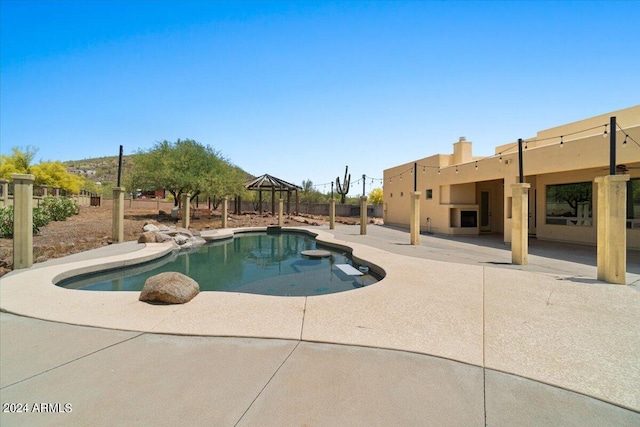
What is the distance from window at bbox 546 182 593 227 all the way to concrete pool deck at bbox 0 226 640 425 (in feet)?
28.1

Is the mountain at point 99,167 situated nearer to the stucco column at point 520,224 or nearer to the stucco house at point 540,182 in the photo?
the stucco house at point 540,182

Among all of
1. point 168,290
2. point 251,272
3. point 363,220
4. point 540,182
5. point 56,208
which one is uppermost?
point 540,182

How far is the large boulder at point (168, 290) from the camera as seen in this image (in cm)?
516

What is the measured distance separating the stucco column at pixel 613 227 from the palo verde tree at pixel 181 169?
72.5ft

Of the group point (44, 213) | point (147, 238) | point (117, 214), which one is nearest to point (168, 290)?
point (147, 238)

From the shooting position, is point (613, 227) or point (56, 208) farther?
point (56, 208)

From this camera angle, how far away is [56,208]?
18.3 meters

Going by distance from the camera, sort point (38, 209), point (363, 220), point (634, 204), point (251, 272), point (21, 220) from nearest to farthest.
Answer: point (21, 220)
point (251, 272)
point (634, 204)
point (38, 209)
point (363, 220)

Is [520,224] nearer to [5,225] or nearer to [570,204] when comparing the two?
[570,204]

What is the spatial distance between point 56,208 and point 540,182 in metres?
25.5

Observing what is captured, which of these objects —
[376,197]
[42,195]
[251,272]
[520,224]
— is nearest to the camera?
[520,224]

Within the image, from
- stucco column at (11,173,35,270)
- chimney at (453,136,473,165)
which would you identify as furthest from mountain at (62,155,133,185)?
chimney at (453,136,473,165)

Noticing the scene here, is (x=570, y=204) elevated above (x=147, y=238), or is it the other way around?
(x=570, y=204)

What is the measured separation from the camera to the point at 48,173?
3253 cm
